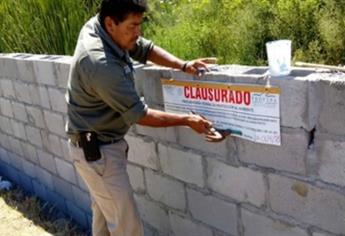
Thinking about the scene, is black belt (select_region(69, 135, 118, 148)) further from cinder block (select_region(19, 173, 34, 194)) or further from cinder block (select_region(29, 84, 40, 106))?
cinder block (select_region(19, 173, 34, 194))

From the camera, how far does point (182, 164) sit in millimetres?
2744

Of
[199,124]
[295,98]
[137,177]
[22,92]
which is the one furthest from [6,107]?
[295,98]

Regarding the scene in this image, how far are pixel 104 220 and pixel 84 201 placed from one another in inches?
40.0

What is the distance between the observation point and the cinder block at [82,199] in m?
3.88

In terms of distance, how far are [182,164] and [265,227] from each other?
63 centimetres

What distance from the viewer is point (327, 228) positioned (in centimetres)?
201

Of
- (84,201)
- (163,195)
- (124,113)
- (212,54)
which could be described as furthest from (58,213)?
(124,113)

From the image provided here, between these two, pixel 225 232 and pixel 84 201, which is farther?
pixel 84 201

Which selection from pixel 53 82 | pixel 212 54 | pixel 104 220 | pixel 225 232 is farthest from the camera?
pixel 53 82

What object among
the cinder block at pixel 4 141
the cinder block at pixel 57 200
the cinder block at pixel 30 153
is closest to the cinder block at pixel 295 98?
the cinder block at pixel 57 200

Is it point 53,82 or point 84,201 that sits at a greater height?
point 53,82

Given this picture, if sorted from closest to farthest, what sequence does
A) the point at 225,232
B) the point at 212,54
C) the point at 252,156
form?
the point at 252,156 < the point at 225,232 < the point at 212,54

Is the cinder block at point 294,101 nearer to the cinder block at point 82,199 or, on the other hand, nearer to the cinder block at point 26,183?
the cinder block at point 82,199

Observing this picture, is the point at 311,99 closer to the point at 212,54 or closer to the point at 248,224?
the point at 248,224
